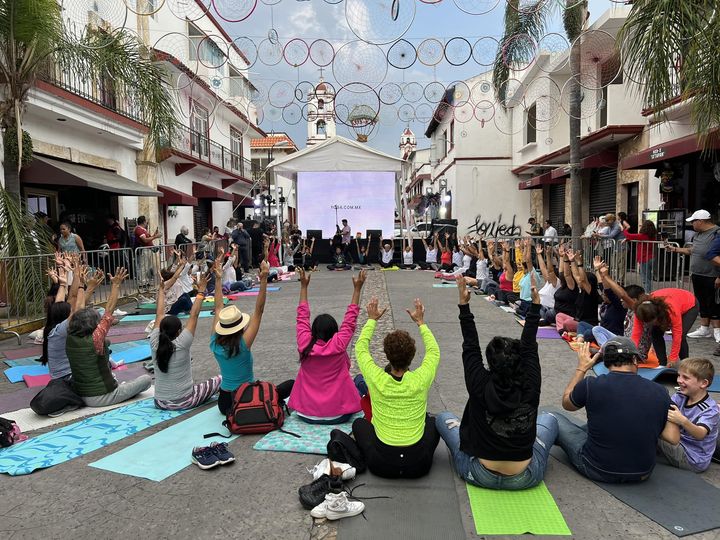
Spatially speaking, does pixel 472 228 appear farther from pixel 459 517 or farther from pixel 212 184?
pixel 459 517

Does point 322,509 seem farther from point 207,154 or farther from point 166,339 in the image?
point 207,154

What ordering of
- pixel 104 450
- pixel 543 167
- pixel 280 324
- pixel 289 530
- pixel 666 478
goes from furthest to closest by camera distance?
pixel 543 167 < pixel 280 324 < pixel 104 450 < pixel 666 478 < pixel 289 530

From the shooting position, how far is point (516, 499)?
10.7ft

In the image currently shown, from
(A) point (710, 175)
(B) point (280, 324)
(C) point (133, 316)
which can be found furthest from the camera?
(A) point (710, 175)

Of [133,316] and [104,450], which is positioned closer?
[104,450]

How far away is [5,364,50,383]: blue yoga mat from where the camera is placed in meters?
6.15

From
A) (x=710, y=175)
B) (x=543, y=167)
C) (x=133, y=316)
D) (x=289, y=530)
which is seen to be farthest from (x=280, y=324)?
(x=543, y=167)

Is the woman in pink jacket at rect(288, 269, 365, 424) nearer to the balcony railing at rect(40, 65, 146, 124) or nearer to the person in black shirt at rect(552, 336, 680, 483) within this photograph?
the person in black shirt at rect(552, 336, 680, 483)

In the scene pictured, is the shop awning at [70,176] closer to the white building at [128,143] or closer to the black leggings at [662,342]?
the white building at [128,143]

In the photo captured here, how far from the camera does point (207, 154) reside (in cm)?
2366

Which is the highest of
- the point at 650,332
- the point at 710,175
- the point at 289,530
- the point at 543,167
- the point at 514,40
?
the point at 514,40

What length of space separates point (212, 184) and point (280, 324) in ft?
60.3

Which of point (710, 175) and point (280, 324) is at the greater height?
point (710, 175)

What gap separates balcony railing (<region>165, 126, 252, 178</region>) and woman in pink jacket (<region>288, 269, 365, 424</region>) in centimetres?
1546
